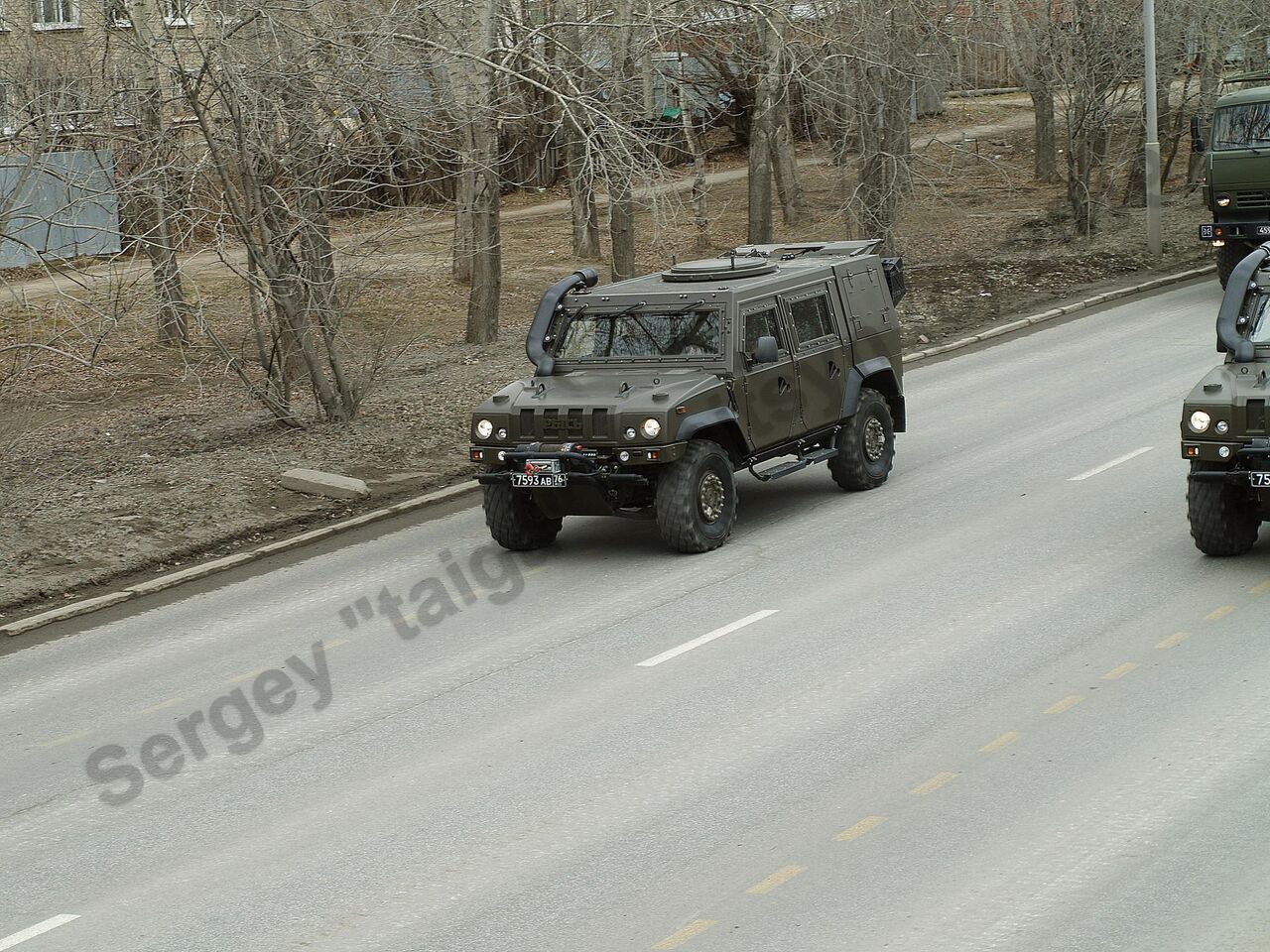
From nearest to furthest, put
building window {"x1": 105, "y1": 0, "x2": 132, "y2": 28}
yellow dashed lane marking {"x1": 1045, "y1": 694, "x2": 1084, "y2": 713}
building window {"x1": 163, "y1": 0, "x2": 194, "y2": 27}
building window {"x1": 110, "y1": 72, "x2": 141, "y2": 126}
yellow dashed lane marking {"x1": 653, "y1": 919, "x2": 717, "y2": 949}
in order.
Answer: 1. yellow dashed lane marking {"x1": 653, "y1": 919, "x2": 717, "y2": 949}
2. yellow dashed lane marking {"x1": 1045, "y1": 694, "x2": 1084, "y2": 713}
3. building window {"x1": 105, "y1": 0, "x2": 132, "y2": 28}
4. building window {"x1": 163, "y1": 0, "x2": 194, "y2": 27}
5. building window {"x1": 110, "y1": 72, "x2": 141, "y2": 126}

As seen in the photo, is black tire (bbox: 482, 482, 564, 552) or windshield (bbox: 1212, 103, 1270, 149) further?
windshield (bbox: 1212, 103, 1270, 149)

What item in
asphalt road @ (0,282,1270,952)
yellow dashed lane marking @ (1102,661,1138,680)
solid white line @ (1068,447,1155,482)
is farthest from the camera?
solid white line @ (1068,447,1155,482)

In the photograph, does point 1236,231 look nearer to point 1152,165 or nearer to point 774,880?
point 1152,165

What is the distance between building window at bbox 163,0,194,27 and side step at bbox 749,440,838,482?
731cm

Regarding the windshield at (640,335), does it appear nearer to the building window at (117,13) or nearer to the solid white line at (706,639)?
the solid white line at (706,639)

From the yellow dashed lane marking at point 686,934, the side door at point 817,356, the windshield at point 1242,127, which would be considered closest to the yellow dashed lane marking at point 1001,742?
the yellow dashed lane marking at point 686,934

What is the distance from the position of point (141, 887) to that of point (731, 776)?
9.61ft

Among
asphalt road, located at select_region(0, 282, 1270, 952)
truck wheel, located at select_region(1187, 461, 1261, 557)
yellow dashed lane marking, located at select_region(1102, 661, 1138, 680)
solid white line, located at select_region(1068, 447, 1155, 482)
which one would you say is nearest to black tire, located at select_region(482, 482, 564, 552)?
asphalt road, located at select_region(0, 282, 1270, 952)

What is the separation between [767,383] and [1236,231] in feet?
40.1

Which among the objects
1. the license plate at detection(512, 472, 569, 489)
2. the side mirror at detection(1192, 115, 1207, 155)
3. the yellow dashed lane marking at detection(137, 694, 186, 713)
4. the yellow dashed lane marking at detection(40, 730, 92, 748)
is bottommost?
the yellow dashed lane marking at detection(40, 730, 92, 748)

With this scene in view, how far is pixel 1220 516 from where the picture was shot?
11812mm

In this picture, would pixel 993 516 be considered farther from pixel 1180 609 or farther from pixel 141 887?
pixel 141 887

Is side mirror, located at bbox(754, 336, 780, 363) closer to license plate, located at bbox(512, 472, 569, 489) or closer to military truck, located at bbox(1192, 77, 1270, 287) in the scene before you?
license plate, located at bbox(512, 472, 569, 489)

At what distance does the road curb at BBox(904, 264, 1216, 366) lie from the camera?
23156 millimetres
